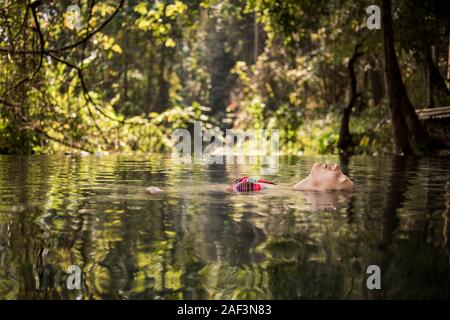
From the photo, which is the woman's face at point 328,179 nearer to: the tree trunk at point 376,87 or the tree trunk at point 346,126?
the tree trunk at point 346,126

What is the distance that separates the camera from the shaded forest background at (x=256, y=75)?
1157cm

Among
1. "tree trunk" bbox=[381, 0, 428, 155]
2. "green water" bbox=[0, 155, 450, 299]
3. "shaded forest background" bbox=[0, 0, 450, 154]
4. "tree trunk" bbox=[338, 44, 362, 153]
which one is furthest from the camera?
"tree trunk" bbox=[338, 44, 362, 153]

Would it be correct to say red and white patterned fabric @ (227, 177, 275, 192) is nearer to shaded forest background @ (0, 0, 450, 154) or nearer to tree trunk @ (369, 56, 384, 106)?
shaded forest background @ (0, 0, 450, 154)

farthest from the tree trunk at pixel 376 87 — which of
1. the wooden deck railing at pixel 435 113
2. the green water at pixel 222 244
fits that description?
the green water at pixel 222 244

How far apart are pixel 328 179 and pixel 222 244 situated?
2079mm

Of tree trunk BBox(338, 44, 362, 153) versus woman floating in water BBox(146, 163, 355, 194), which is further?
tree trunk BBox(338, 44, 362, 153)

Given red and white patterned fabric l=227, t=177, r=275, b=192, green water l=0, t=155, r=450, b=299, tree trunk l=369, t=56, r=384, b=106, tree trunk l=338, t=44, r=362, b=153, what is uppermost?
tree trunk l=369, t=56, r=384, b=106

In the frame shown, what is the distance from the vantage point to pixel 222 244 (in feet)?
7.16

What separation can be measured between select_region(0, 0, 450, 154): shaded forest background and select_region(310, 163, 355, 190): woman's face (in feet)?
7.18

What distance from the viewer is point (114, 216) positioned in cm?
296

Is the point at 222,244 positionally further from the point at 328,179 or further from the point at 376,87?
the point at 376,87

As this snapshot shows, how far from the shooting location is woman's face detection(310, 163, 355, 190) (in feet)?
13.7

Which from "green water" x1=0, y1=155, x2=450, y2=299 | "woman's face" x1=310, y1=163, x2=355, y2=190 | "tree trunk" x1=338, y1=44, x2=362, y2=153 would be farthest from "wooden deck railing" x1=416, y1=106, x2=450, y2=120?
"green water" x1=0, y1=155, x2=450, y2=299
